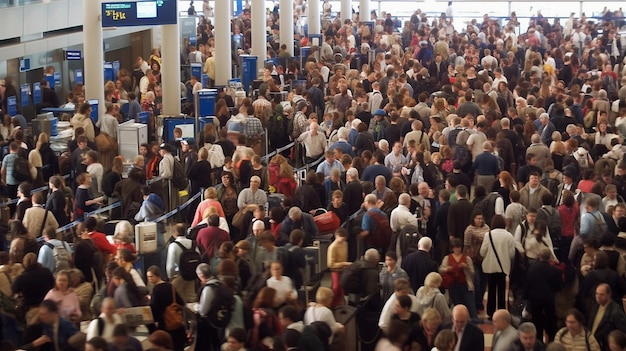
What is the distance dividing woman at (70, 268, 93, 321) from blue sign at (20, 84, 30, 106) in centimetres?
1400

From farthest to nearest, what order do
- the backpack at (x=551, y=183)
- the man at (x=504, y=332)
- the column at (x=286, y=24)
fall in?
1. the column at (x=286, y=24)
2. the backpack at (x=551, y=183)
3. the man at (x=504, y=332)

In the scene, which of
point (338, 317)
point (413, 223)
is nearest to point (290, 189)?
point (413, 223)

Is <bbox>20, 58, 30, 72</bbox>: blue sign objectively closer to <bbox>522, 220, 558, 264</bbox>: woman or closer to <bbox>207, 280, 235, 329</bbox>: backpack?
<bbox>522, 220, 558, 264</bbox>: woman

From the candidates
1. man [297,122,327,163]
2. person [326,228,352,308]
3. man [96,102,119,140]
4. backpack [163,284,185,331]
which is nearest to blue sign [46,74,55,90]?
man [96,102,119,140]

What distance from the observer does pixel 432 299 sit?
38.2ft

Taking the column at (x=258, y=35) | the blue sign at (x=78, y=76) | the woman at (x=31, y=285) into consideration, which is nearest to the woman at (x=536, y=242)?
the woman at (x=31, y=285)

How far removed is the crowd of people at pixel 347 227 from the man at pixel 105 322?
1cm

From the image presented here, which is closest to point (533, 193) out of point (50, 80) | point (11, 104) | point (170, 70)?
point (170, 70)

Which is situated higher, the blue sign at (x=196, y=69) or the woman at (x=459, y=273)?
the blue sign at (x=196, y=69)

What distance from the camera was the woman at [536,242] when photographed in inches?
528

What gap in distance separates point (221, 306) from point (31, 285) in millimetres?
1875

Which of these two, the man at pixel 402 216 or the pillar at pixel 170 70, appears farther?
the pillar at pixel 170 70

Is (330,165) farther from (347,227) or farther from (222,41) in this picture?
(222,41)

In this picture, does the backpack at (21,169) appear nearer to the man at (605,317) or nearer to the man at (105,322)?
the man at (105,322)
